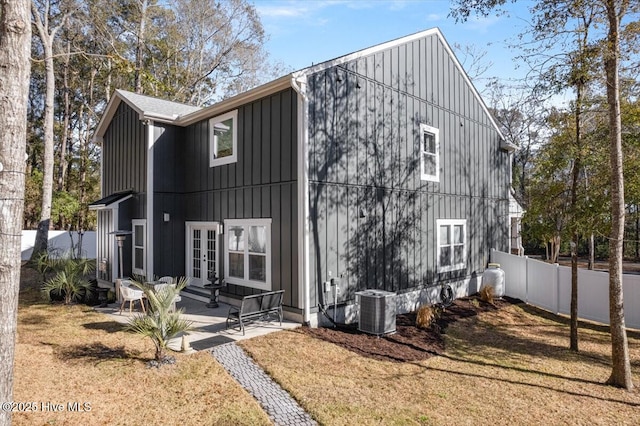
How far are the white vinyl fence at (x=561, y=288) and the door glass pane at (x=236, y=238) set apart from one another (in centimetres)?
897

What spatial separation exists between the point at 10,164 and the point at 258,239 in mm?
5989

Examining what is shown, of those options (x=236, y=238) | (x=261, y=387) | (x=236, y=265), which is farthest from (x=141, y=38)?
(x=261, y=387)

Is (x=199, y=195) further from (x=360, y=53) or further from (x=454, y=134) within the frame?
(x=454, y=134)

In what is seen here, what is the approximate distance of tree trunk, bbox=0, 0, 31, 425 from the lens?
3.65 metres

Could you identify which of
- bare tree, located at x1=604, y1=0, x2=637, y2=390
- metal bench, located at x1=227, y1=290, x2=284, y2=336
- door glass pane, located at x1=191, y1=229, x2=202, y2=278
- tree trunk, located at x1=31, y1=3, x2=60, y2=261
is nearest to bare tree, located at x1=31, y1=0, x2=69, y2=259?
tree trunk, located at x1=31, y1=3, x2=60, y2=261

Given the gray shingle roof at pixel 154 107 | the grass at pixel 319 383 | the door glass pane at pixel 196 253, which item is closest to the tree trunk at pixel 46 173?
the gray shingle roof at pixel 154 107

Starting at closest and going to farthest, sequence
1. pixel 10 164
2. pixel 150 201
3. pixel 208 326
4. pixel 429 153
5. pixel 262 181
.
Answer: pixel 10 164
pixel 208 326
pixel 262 181
pixel 150 201
pixel 429 153

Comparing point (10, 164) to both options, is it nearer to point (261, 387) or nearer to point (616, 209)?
point (261, 387)

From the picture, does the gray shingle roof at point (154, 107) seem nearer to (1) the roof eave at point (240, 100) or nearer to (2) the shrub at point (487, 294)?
(1) the roof eave at point (240, 100)

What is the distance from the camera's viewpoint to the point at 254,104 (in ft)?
31.2

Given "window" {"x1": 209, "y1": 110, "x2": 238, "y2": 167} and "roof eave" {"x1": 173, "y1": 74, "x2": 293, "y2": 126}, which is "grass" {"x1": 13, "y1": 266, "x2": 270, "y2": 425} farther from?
"roof eave" {"x1": 173, "y1": 74, "x2": 293, "y2": 126}

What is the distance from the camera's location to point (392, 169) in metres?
10.4

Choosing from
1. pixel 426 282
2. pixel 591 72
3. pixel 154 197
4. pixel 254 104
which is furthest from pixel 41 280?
pixel 591 72

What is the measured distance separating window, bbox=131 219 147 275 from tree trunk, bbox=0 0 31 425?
305 inches
